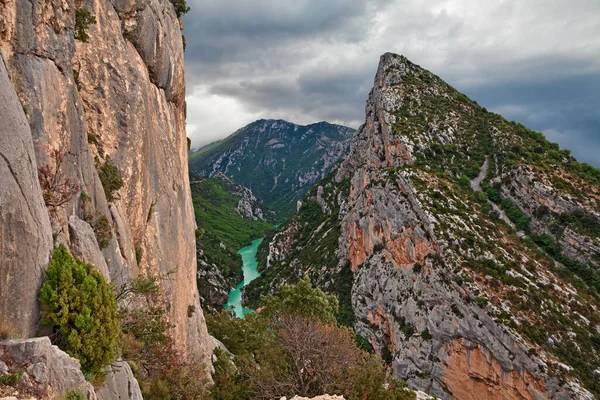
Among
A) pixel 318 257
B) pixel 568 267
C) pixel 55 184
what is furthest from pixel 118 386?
pixel 318 257

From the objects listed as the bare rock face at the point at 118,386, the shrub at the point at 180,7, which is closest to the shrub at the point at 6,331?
the bare rock face at the point at 118,386

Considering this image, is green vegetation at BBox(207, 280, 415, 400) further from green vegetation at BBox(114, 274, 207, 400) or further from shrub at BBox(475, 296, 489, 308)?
shrub at BBox(475, 296, 489, 308)

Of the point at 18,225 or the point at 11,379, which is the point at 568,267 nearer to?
the point at 11,379

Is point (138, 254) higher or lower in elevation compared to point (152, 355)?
higher

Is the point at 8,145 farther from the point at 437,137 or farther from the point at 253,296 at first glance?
the point at 253,296

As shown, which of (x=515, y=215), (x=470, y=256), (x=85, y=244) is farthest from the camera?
(x=515, y=215)

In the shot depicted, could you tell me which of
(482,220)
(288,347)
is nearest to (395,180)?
(482,220)
